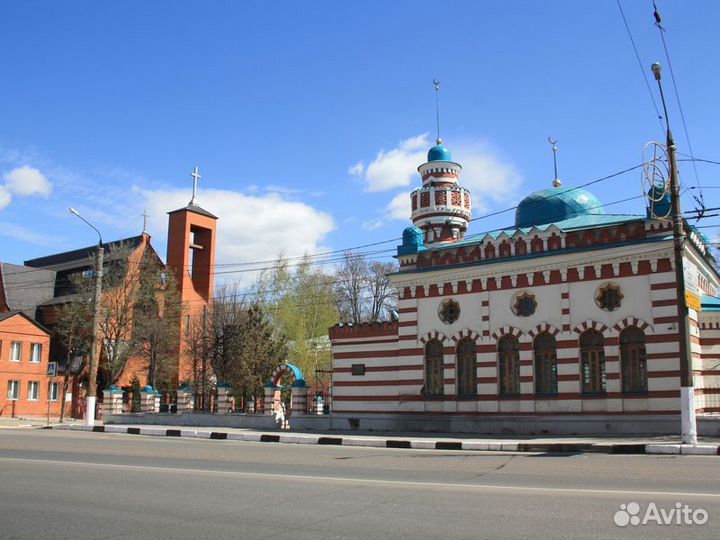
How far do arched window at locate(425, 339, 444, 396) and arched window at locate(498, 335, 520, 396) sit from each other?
8.35 ft

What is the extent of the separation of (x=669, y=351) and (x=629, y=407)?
2.33 metres

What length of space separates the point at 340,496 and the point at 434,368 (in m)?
18.8

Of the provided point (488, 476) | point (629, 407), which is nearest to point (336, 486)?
point (488, 476)

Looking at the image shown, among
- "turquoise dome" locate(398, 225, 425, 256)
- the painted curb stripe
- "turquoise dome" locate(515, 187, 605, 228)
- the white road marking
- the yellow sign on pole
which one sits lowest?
the painted curb stripe

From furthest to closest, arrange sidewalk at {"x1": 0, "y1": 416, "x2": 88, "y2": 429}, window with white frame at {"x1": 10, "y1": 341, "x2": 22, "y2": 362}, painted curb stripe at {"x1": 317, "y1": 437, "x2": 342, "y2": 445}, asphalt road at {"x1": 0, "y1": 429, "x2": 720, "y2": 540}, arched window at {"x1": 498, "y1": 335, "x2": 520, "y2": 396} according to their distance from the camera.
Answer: window with white frame at {"x1": 10, "y1": 341, "x2": 22, "y2": 362} < sidewalk at {"x1": 0, "y1": 416, "x2": 88, "y2": 429} < arched window at {"x1": 498, "y1": 335, "x2": 520, "y2": 396} < painted curb stripe at {"x1": 317, "y1": 437, "x2": 342, "y2": 445} < asphalt road at {"x1": 0, "y1": 429, "x2": 720, "y2": 540}

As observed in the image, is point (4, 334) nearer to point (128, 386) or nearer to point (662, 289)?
point (128, 386)

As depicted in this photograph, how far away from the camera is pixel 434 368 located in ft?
92.9

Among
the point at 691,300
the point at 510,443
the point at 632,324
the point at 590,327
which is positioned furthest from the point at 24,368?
the point at 691,300

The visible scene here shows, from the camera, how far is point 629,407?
23719 millimetres

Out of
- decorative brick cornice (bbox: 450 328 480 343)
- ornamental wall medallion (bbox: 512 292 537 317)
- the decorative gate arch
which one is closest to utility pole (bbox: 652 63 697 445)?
ornamental wall medallion (bbox: 512 292 537 317)

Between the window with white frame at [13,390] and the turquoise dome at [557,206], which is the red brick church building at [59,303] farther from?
the turquoise dome at [557,206]

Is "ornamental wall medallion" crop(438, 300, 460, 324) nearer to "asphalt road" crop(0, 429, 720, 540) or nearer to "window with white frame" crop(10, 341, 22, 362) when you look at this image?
"asphalt road" crop(0, 429, 720, 540)

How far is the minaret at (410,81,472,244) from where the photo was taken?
106 feet

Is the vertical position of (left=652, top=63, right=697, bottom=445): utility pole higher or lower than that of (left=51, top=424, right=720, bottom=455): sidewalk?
Answer: higher
